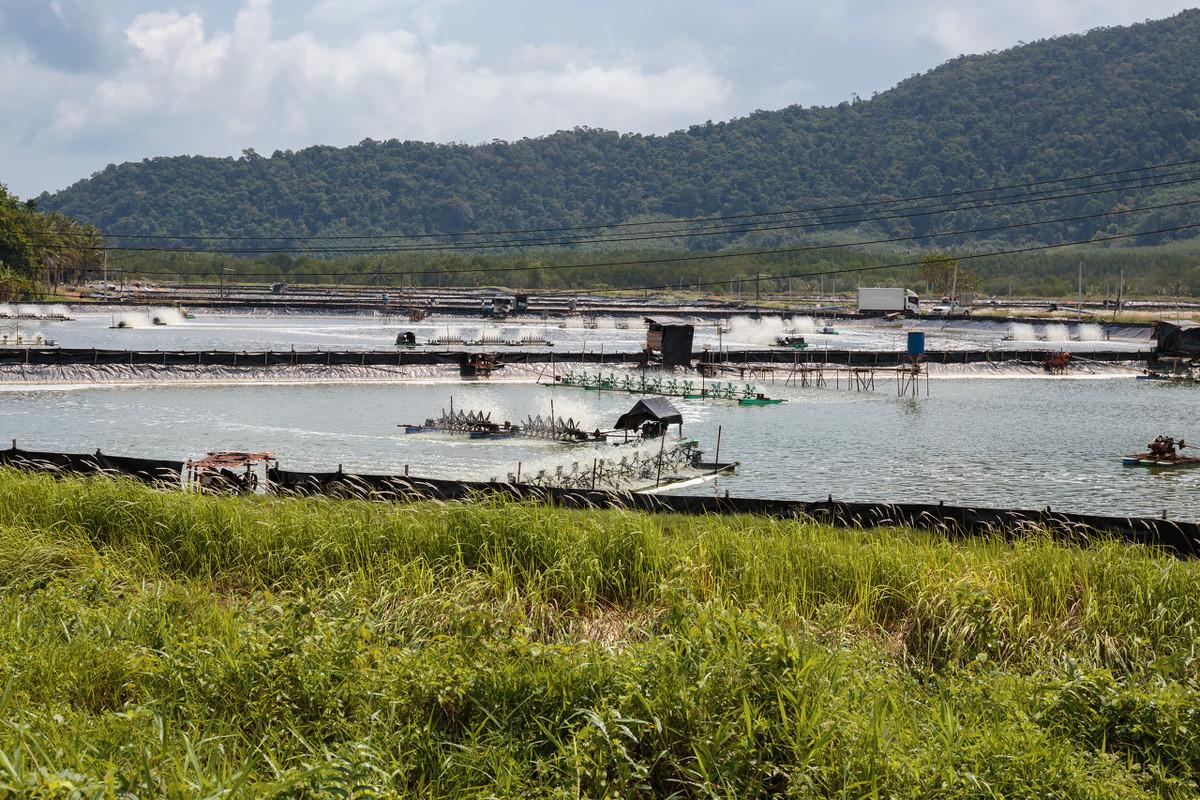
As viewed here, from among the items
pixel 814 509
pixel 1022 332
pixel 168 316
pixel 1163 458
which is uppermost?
pixel 814 509

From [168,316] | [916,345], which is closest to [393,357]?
[916,345]

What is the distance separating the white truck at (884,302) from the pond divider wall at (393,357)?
68.6 meters

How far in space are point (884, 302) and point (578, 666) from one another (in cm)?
15900

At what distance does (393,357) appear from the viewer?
73812 millimetres

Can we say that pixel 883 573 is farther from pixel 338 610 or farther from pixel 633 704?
pixel 338 610

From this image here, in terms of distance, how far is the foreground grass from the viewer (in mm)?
8336

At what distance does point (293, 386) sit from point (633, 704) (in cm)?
6071

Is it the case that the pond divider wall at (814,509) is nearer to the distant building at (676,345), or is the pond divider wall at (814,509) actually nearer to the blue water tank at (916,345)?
the distant building at (676,345)

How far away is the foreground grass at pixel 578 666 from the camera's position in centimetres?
834

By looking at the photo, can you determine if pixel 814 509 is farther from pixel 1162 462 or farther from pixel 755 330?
pixel 755 330

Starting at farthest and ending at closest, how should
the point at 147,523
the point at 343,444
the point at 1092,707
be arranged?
the point at 343,444 < the point at 147,523 < the point at 1092,707

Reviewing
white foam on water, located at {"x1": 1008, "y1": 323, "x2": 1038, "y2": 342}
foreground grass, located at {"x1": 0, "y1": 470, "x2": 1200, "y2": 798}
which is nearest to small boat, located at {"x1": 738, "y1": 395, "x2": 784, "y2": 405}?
foreground grass, located at {"x1": 0, "y1": 470, "x2": 1200, "y2": 798}

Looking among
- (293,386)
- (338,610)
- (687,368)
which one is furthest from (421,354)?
(338,610)

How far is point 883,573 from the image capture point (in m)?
13.9
